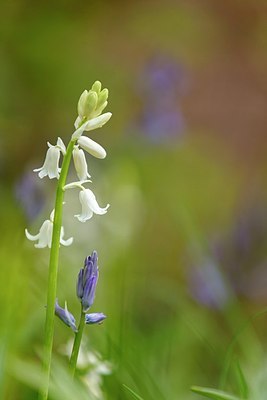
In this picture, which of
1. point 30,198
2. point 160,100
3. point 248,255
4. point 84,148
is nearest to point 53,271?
point 84,148

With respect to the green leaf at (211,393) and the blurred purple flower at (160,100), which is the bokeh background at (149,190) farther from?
the green leaf at (211,393)

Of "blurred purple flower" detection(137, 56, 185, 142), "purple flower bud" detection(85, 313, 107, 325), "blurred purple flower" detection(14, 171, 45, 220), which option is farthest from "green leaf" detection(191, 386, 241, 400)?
"blurred purple flower" detection(137, 56, 185, 142)

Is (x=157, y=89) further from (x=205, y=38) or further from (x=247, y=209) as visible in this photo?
(x=205, y=38)

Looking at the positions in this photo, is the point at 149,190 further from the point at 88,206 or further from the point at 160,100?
the point at 88,206

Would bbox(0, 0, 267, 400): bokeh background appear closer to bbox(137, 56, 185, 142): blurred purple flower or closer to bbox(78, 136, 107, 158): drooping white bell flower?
bbox(137, 56, 185, 142): blurred purple flower

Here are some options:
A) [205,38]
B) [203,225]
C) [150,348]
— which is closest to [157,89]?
[203,225]

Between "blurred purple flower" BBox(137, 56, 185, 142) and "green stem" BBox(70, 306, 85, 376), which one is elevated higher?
"blurred purple flower" BBox(137, 56, 185, 142)
